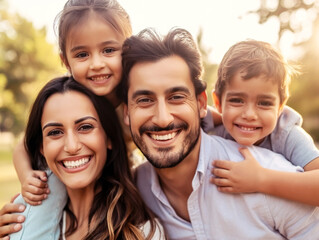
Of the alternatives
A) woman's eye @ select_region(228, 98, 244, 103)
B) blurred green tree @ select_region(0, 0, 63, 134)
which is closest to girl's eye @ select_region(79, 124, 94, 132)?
woman's eye @ select_region(228, 98, 244, 103)

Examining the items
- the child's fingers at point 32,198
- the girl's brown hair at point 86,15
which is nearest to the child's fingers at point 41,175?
the child's fingers at point 32,198

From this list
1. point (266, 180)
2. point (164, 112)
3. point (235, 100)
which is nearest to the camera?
point (266, 180)

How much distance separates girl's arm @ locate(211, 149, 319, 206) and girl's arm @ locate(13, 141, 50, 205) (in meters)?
1.56

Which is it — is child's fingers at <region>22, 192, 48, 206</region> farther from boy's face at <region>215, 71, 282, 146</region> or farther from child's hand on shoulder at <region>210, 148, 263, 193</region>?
boy's face at <region>215, 71, 282, 146</region>

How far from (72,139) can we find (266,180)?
163 cm

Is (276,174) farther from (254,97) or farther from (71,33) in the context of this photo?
(71,33)

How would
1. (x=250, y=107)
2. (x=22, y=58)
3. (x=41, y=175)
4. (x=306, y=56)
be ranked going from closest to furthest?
(x=250, y=107) < (x=41, y=175) < (x=306, y=56) < (x=22, y=58)

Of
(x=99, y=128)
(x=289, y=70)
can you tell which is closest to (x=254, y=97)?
(x=289, y=70)

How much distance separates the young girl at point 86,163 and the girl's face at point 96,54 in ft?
Answer: 0.39

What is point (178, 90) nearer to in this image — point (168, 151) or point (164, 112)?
point (164, 112)

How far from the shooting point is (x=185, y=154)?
3.17m

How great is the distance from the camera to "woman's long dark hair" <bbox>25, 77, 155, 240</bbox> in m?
3.15

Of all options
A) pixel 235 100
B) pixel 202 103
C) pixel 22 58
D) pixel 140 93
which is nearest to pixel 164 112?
pixel 140 93

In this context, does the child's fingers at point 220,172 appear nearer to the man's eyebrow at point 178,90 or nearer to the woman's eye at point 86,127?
the man's eyebrow at point 178,90
